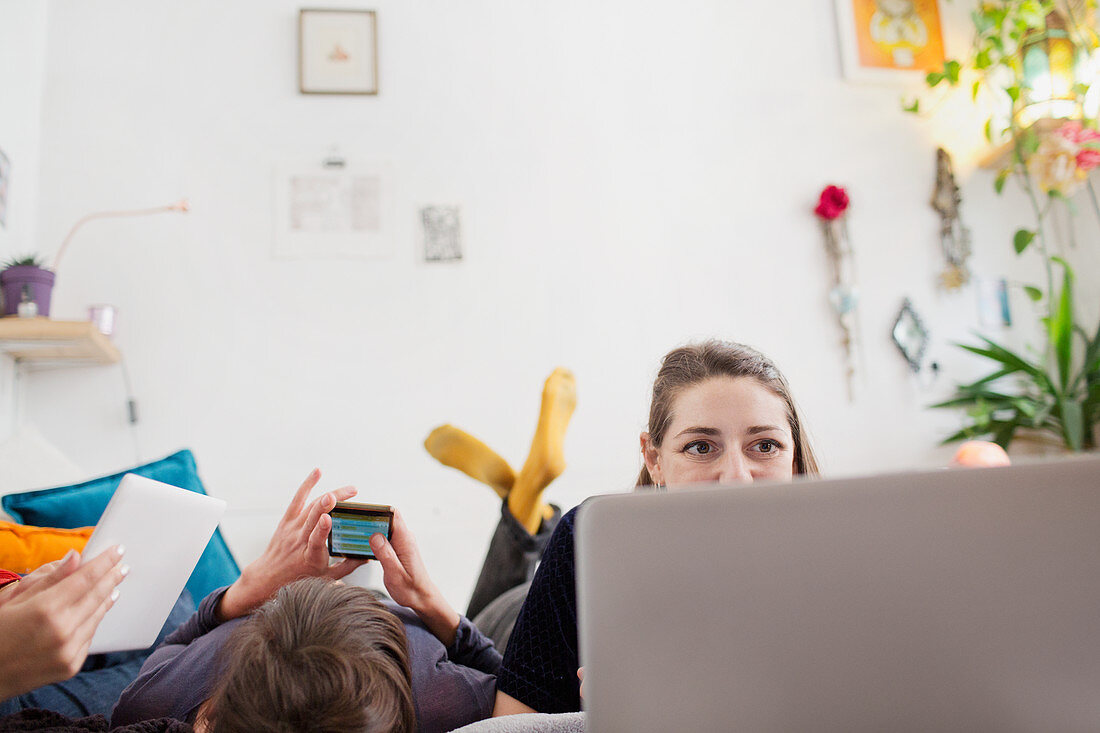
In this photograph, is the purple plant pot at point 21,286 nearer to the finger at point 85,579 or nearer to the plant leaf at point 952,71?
the finger at point 85,579

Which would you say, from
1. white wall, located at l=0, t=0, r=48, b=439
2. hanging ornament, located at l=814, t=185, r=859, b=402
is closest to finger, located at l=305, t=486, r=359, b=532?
white wall, located at l=0, t=0, r=48, b=439

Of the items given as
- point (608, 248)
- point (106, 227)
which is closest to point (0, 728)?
point (106, 227)

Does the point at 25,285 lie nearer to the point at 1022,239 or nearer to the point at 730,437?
the point at 730,437

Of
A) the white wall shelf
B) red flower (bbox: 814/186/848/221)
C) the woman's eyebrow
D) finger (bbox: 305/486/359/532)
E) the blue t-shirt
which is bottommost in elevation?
the blue t-shirt

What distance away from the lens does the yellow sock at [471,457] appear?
2.04m

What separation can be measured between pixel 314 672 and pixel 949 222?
290 cm

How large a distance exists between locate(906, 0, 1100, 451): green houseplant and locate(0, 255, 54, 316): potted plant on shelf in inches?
110

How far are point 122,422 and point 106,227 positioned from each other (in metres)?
0.61

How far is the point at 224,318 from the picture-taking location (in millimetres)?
2457

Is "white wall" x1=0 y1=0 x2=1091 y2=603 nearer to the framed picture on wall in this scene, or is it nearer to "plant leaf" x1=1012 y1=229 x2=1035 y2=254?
the framed picture on wall

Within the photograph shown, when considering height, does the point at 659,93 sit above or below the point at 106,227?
above

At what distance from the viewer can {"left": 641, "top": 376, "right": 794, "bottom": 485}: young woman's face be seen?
1.12 metres

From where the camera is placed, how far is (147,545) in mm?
938

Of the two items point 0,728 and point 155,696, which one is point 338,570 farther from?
point 0,728
